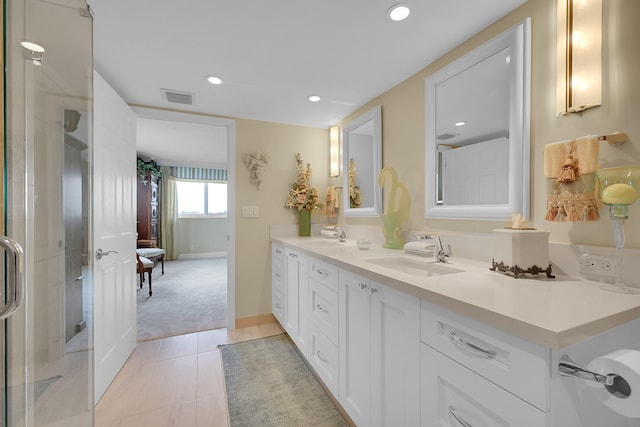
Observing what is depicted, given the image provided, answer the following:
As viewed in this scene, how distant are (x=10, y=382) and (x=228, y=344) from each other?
1727mm

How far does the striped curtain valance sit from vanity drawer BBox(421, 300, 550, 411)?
6825 millimetres

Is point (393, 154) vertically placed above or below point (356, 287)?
above

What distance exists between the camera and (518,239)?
111cm

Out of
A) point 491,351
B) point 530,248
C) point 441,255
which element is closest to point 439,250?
point 441,255

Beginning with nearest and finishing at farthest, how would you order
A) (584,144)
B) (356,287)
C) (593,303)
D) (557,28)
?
1. (593,303)
2. (584,144)
3. (557,28)
4. (356,287)

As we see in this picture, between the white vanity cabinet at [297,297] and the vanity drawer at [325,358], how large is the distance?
0.11m

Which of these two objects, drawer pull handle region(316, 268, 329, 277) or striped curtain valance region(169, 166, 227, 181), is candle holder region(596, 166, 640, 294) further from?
striped curtain valance region(169, 166, 227, 181)

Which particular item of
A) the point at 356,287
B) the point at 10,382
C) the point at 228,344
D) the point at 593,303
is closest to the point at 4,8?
the point at 10,382

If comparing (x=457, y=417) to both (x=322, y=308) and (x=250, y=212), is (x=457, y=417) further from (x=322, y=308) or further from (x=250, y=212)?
(x=250, y=212)

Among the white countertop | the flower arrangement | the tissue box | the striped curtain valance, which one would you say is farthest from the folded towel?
the striped curtain valance

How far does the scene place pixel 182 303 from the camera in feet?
11.6

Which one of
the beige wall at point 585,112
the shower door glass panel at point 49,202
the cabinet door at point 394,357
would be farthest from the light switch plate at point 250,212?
the cabinet door at point 394,357

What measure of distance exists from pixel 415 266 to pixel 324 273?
0.54 meters

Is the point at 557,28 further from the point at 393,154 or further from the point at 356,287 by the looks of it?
the point at 356,287
